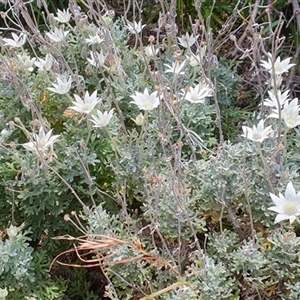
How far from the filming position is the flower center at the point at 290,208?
1.24 metres

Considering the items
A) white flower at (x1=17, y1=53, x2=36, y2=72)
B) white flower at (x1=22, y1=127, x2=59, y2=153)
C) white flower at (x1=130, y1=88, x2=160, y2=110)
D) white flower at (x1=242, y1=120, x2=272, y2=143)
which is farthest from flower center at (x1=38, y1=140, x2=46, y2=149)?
white flower at (x1=242, y1=120, x2=272, y2=143)

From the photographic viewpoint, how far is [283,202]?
1.25m

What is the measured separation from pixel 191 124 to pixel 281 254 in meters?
0.48

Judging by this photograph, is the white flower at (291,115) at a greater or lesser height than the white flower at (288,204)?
greater

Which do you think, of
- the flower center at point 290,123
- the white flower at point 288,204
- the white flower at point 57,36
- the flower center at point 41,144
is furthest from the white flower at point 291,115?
the white flower at point 57,36

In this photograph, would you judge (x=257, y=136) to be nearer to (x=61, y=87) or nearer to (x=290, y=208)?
(x=290, y=208)

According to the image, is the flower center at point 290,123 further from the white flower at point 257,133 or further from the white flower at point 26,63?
the white flower at point 26,63

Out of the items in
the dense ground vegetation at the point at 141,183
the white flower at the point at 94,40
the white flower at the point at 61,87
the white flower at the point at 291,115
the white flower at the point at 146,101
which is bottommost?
the dense ground vegetation at the point at 141,183

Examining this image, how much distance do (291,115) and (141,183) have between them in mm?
401

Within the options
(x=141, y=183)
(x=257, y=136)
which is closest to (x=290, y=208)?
Answer: (x=257, y=136)

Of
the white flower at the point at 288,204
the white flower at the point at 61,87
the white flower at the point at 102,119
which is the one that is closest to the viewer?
the white flower at the point at 288,204

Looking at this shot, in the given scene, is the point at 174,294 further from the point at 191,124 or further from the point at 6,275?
the point at 191,124

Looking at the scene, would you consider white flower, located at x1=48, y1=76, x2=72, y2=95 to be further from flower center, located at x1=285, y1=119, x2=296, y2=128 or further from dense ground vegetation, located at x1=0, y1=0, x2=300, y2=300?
flower center, located at x1=285, y1=119, x2=296, y2=128

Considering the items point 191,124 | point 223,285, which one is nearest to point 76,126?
point 191,124
